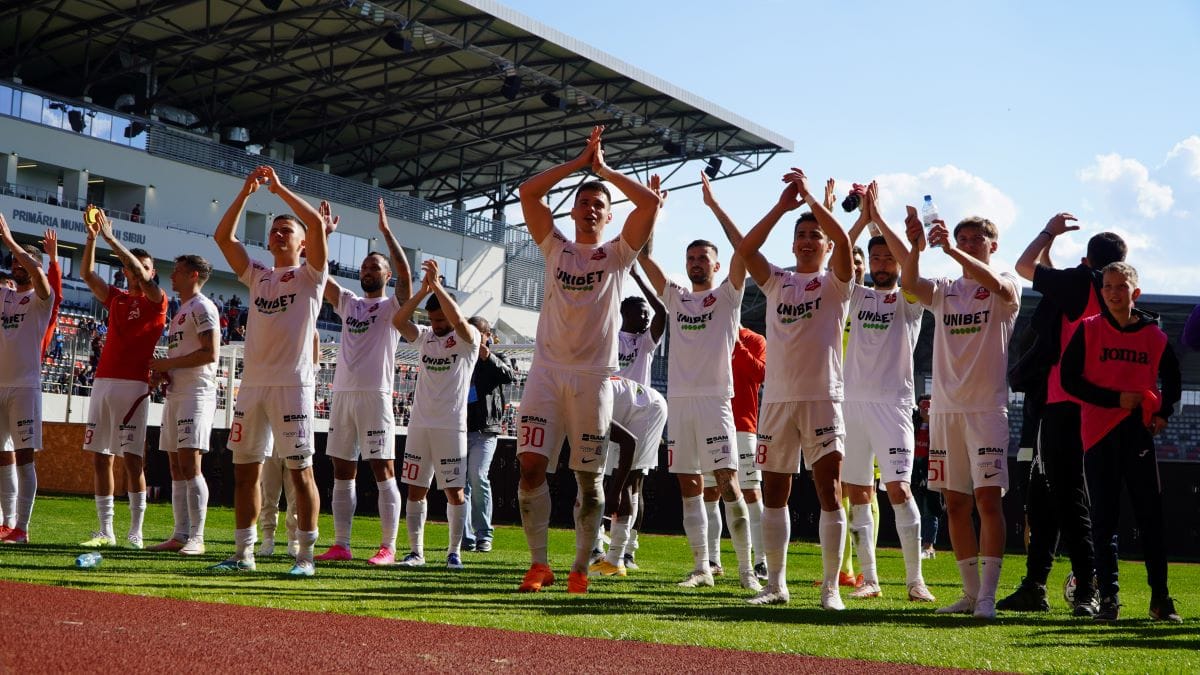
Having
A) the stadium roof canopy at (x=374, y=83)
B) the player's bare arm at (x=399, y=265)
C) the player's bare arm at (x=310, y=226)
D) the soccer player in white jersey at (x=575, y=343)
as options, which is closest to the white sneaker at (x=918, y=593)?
the soccer player in white jersey at (x=575, y=343)

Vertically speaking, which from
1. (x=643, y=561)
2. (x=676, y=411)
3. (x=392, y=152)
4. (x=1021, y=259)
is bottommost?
(x=643, y=561)

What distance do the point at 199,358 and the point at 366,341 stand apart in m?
1.31

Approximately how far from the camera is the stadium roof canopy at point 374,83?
42.2 m

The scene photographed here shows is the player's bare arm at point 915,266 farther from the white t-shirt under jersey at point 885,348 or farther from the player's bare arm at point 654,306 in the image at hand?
the player's bare arm at point 654,306

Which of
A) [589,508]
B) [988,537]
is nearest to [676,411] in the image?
[589,508]

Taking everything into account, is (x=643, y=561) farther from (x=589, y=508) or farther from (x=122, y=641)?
(x=122, y=641)

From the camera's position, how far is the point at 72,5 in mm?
41750

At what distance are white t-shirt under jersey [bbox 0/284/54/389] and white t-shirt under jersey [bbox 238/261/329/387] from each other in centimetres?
328

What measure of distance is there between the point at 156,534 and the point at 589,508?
7062 millimetres

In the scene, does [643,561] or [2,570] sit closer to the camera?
[2,570]

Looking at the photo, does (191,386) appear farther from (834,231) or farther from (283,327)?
(834,231)

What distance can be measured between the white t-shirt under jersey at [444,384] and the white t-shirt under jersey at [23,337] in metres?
3.27

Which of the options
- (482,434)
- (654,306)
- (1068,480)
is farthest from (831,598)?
(482,434)

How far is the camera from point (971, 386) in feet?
23.9
